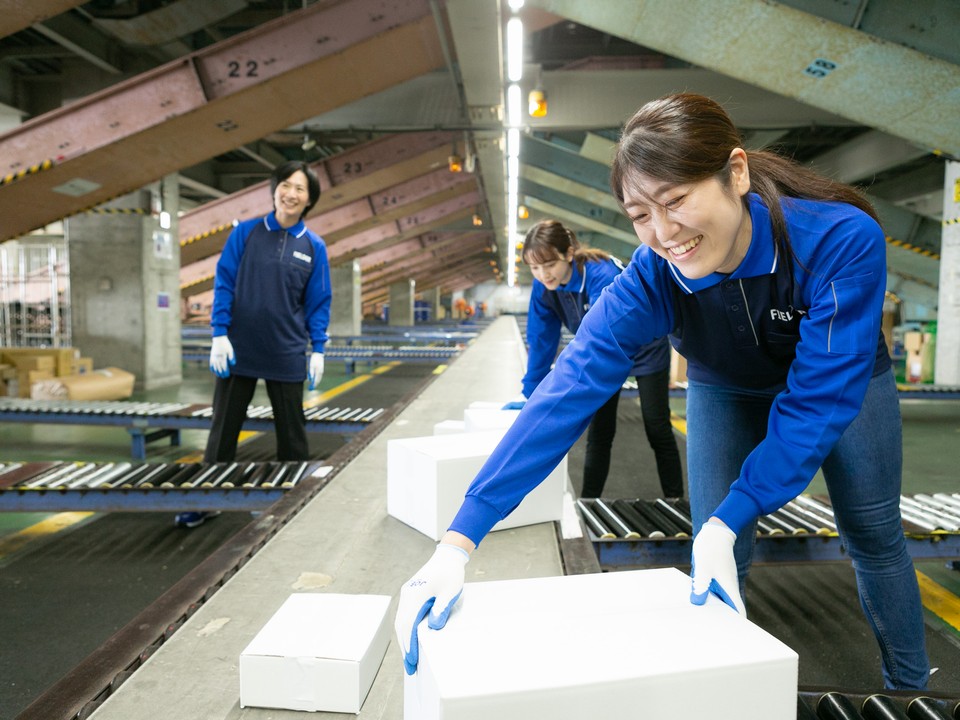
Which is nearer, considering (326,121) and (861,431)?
(861,431)

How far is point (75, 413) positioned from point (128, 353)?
3.98 metres

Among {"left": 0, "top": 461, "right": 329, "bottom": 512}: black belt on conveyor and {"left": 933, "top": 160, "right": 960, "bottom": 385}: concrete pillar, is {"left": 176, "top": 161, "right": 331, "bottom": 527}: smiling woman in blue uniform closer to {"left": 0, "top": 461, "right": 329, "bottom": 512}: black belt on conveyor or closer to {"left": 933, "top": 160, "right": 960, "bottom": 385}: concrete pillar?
{"left": 0, "top": 461, "right": 329, "bottom": 512}: black belt on conveyor

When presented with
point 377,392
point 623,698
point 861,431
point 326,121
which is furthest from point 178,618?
point 326,121

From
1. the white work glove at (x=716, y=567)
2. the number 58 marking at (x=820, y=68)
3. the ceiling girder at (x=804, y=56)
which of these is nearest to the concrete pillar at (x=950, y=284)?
the ceiling girder at (x=804, y=56)

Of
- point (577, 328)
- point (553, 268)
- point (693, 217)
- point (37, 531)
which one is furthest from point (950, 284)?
point (37, 531)

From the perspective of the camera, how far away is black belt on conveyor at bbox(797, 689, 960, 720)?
3.86ft

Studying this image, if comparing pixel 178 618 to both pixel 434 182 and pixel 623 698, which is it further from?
pixel 434 182

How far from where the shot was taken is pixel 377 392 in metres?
9.59

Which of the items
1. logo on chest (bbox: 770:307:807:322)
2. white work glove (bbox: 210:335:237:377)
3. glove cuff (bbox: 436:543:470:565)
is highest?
logo on chest (bbox: 770:307:807:322)

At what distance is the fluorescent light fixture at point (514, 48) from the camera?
546 centimetres

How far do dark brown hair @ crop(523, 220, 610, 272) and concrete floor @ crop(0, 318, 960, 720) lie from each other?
114cm

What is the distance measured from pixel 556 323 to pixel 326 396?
6142mm

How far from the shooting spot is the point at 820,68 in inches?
196

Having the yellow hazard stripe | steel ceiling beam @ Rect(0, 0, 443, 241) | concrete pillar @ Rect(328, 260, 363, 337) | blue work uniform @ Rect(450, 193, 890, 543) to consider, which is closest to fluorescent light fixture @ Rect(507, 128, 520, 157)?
steel ceiling beam @ Rect(0, 0, 443, 241)
